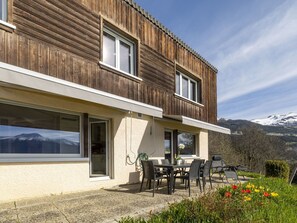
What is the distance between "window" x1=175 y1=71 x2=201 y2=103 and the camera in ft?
55.4

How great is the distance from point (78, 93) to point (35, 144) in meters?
2.10

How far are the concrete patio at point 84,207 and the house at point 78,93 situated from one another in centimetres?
68

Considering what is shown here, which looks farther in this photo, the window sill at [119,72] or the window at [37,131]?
the window sill at [119,72]

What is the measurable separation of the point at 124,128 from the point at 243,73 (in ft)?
40.5

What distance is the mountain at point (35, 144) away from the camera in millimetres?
7527

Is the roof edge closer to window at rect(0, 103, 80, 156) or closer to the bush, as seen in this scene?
window at rect(0, 103, 80, 156)

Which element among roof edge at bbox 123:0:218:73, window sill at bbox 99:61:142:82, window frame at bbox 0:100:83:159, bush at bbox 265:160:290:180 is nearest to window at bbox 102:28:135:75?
window sill at bbox 99:61:142:82

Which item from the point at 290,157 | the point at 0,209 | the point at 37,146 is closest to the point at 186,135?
the point at 37,146

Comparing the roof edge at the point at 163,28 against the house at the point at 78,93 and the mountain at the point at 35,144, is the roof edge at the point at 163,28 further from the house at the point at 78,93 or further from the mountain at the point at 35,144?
the mountain at the point at 35,144

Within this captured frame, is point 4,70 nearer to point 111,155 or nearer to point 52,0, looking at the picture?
point 52,0

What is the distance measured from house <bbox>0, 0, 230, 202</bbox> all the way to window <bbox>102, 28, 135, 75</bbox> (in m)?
0.04

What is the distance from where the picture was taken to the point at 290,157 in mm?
46719

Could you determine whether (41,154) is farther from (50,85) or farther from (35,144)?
(50,85)

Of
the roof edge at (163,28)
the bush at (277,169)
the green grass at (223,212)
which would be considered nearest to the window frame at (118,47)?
the roof edge at (163,28)
